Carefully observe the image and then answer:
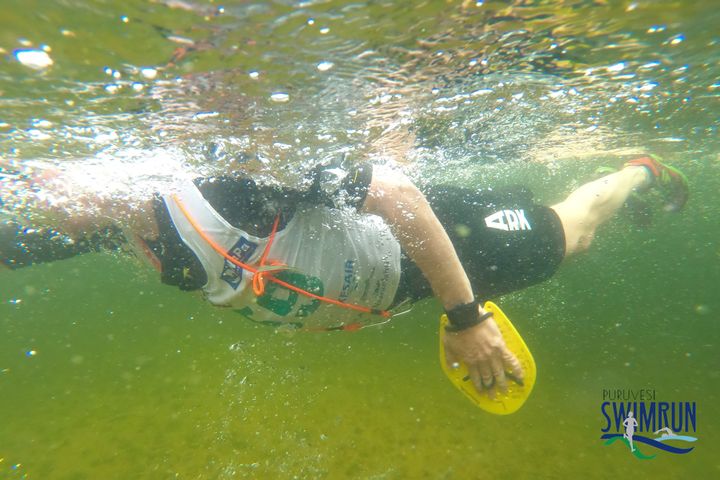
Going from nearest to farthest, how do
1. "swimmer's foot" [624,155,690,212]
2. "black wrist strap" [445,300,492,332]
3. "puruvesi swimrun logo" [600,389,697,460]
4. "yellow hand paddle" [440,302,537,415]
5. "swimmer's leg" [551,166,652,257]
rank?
"black wrist strap" [445,300,492,332] < "yellow hand paddle" [440,302,537,415] < "swimmer's leg" [551,166,652,257] < "puruvesi swimrun logo" [600,389,697,460] < "swimmer's foot" [624,155,690,212]

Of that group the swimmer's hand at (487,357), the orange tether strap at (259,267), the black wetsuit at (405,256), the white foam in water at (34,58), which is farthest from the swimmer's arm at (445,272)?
the white foam in water at (34,58)

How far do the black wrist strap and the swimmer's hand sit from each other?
32 mm

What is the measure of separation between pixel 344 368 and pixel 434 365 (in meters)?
2.89

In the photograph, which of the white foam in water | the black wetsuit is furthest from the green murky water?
the black wetsuit

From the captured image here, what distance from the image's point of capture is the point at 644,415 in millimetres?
8125

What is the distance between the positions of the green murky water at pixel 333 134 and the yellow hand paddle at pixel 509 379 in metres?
2.86

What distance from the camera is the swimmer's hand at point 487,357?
2.88m

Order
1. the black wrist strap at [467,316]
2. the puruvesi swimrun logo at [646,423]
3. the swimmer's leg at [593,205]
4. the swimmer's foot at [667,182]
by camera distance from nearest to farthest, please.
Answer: the black wrist strap at [467,316] < the swimmer's leg at [593,205] < the puruvesi swimrun logo at [646,423] < the swimmer's foot at [667,182]

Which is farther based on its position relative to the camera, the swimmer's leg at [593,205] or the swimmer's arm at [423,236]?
the swimmer's leg at [593,205]

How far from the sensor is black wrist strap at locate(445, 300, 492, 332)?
2.87m

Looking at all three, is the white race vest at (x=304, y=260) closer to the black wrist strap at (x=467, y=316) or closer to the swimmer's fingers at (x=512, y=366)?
the black wrist strap at (x=467, y=316)

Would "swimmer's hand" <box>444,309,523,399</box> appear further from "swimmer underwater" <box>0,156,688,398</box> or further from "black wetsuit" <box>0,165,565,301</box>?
"black wetsuit" <box>0,165,565,301</box>

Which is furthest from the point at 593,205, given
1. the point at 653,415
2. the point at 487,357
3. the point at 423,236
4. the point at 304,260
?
the point at 653,415

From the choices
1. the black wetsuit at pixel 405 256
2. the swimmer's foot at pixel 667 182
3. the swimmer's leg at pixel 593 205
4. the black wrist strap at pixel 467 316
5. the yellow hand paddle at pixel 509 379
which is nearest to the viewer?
the black wrist strap at pixel 467 316
